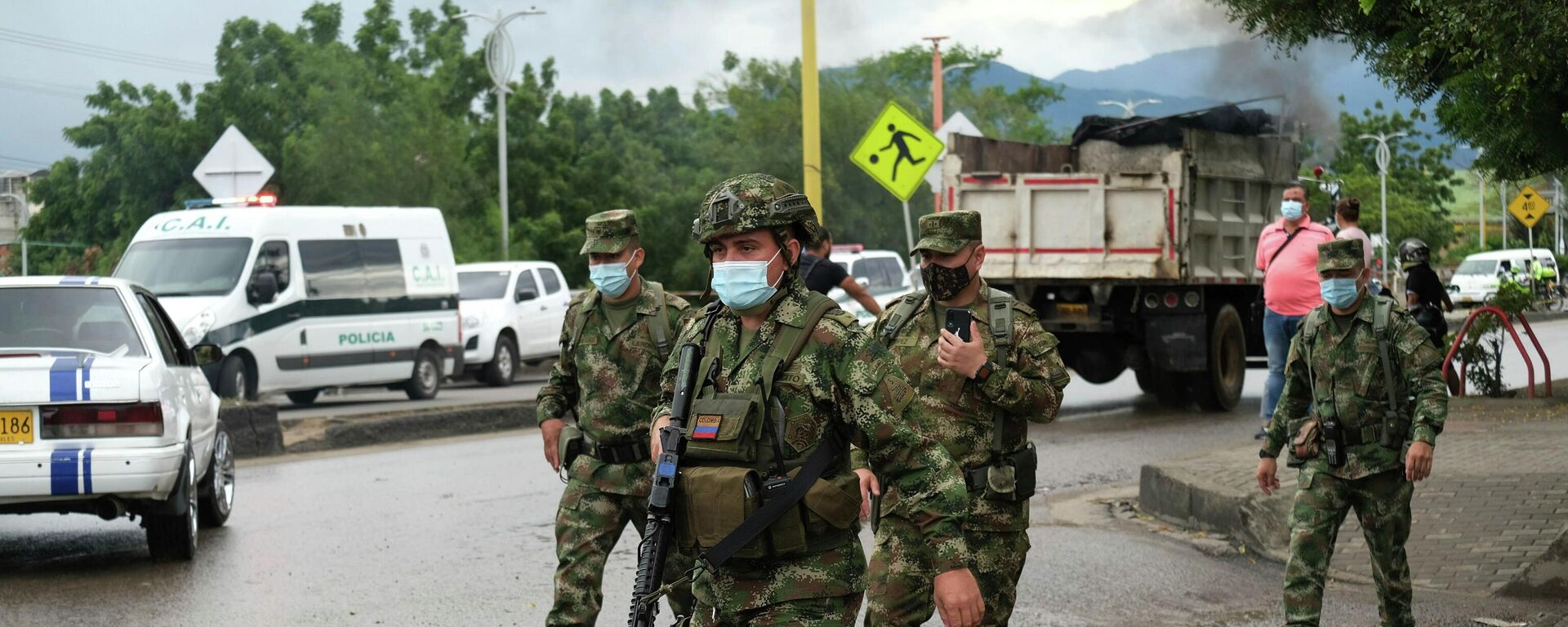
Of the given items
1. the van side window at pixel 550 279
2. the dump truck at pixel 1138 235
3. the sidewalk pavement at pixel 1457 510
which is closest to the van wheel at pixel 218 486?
the sidewalk pavement at pixel 1457 510

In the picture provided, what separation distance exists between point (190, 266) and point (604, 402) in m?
13.0

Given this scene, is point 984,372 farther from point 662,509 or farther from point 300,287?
point 300,287

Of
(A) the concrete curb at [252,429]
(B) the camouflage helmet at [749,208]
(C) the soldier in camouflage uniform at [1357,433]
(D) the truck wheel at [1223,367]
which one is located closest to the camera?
(B) the camouflage helmet at [749,208]

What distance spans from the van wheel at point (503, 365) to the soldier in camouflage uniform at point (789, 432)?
20.2m

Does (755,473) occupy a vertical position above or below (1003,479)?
above

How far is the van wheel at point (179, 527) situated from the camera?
345 inches

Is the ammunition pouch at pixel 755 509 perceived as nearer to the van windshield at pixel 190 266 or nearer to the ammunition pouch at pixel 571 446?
the ammunition pouch at pixel 571 446

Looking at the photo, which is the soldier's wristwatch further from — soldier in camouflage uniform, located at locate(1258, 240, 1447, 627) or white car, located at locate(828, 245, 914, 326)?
white car, located at locate(828, 245, 914, 326)

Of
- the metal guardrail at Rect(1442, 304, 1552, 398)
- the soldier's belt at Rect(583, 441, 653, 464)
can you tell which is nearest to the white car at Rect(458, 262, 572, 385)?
the metal guardrail at Rect(1442, 304, 1552, 398)

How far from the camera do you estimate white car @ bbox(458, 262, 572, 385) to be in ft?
78.0

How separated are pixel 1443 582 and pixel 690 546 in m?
5.10

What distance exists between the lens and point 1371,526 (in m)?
6.35

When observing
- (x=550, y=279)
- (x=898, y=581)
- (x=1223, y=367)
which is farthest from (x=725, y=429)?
(x=550, y=279)

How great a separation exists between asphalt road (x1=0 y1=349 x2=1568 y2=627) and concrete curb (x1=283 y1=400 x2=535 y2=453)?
235 centimetres
